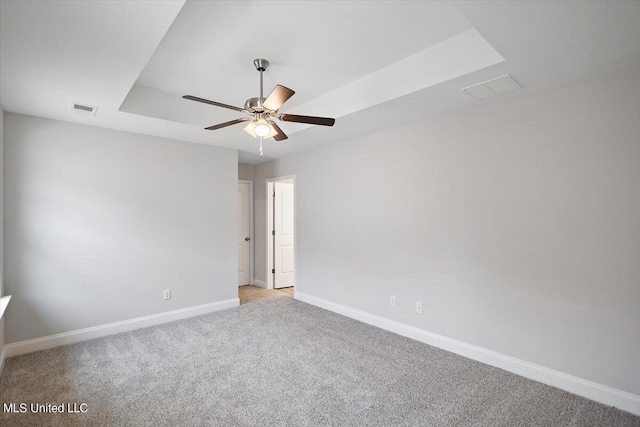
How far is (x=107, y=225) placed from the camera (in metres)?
3.77

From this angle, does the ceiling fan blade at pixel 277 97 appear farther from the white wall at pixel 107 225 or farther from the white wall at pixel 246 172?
the white wall at pixel 246 172

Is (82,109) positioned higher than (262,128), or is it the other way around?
(82,109)

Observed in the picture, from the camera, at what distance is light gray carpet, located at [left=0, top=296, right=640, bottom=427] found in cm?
221

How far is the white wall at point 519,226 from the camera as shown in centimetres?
234

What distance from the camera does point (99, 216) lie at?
12.2ft

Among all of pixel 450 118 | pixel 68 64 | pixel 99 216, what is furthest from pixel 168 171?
pixel 450 118

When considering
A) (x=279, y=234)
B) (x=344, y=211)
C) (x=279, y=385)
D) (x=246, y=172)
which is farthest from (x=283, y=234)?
(x=279, y=385)

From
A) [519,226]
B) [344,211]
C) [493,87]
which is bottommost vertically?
[519,226]

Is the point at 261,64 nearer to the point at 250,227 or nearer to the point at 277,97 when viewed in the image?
the point at 277,97

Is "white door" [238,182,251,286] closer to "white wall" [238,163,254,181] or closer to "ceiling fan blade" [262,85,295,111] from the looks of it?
"white wall" [238,163,254,181]

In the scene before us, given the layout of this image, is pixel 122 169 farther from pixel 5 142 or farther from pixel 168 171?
pixel 5 142

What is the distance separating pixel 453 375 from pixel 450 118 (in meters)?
2.44

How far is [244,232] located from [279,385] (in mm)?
4009

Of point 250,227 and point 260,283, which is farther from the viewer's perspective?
point 250,227
